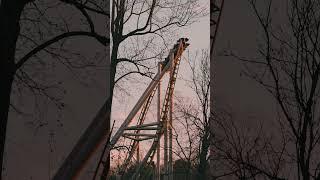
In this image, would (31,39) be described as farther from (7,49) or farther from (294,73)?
(294,73)

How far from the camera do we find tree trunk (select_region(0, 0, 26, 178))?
2.08 m

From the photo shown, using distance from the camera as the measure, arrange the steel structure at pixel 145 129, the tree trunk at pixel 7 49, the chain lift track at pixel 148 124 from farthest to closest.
A: the chain lift track at pixel 148 124 < the steel structure at pixel 145 129 < the tree trunk at pixel 7 49

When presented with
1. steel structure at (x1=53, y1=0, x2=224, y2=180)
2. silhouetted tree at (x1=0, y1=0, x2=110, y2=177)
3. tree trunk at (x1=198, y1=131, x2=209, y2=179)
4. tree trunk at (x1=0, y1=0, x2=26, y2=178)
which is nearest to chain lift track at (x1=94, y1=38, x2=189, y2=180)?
steel structure at (x1=53, y1=0, x2=224, y2=180)

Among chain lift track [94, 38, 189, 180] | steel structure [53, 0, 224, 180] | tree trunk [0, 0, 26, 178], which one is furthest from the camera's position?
chain lift track [94, 38, 189, 180]

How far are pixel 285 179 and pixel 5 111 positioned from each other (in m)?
1.48

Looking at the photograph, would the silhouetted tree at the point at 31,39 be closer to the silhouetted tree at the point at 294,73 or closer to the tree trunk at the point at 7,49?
the tree trunk at the point at 7,49

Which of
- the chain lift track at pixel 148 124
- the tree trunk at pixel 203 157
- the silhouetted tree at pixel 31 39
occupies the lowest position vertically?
the tree trunk at pixel 203 157

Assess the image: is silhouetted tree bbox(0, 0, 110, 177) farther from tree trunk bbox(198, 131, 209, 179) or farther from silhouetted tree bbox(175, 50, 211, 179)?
tree trunk bbox(198, 131, 209, 179)

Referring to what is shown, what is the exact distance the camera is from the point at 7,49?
6.98ft

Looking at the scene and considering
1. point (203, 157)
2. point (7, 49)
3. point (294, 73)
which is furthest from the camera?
point (203, 157)

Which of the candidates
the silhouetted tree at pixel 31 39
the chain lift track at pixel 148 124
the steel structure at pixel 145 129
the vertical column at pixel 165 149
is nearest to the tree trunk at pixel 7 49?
the silhouetted tree at pixel 31 39

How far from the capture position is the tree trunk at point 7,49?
2.08m

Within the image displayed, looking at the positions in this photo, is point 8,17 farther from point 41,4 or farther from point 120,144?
point 120,144

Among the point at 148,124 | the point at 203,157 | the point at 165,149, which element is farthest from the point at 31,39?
the point at 203,157
